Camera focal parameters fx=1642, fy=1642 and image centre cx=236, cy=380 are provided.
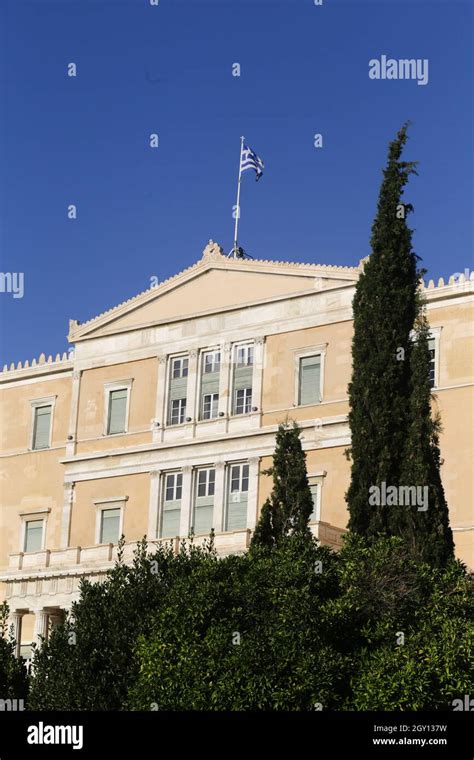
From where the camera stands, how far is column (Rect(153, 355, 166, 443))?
48.5 metres

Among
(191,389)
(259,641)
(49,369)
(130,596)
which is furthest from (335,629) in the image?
(49,369)

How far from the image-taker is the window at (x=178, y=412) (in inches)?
1908

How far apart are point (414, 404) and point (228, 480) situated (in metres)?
10.2

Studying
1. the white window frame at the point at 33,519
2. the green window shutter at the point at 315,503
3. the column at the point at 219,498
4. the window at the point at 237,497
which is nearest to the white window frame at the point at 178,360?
the column at the point at 219,498

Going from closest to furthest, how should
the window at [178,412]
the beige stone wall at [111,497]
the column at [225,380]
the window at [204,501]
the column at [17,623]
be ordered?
the column at [17,623] → the window at [204,501] → the column at [225,380] → the beige stone wall at [111,497] → the window at [178,412]

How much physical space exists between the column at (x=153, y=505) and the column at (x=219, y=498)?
209 centimetres

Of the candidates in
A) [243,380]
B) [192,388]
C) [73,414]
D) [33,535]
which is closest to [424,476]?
[243,380]

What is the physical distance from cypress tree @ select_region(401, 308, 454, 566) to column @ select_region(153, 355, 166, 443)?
1206 centimetres

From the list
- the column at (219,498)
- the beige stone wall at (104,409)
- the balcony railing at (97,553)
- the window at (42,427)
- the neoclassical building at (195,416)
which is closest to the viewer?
the balcony railing at (97,553)

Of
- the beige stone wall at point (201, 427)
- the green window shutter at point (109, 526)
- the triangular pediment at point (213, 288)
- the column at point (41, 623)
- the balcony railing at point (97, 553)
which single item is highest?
the triangular pediment at point (213, 288)

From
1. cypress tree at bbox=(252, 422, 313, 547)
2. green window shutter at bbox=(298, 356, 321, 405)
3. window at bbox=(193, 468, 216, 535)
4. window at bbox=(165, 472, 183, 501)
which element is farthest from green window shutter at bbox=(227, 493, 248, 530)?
cypress tree at bbox=(252, 422, 313, 547)

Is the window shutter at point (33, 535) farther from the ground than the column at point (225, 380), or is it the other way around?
the column at point (225, 380)

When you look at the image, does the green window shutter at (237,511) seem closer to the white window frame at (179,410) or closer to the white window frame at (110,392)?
the white window frame at (179,410)

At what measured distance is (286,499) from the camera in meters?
38.2
